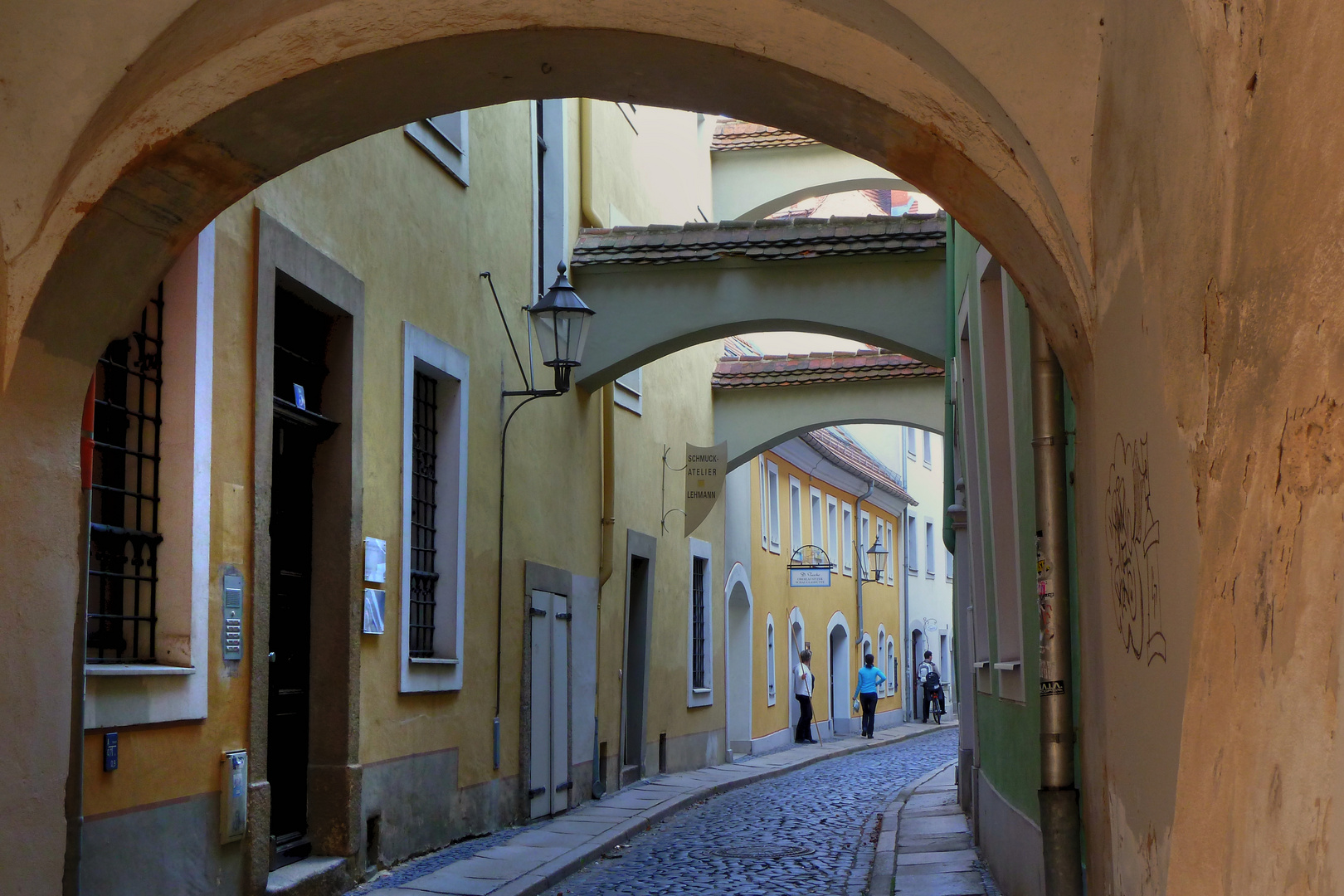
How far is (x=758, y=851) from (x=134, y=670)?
579cm

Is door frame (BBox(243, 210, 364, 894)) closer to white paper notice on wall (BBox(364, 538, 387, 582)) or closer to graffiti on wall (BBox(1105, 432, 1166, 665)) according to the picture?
white paper notice on wall (BBox(364, 538, 387, 582))

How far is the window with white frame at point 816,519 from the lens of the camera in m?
27.6

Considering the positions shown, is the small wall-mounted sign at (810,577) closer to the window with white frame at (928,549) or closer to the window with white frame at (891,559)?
the window with white frame at (891,559)

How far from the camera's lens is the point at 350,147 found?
28.2 ft

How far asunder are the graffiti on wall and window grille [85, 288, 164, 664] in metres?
4.07

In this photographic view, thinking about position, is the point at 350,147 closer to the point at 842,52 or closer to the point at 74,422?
the point at 74,422

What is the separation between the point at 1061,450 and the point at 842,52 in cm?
173

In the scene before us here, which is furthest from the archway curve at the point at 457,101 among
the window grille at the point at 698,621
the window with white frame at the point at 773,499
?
the window with white frame at the point at 773,499

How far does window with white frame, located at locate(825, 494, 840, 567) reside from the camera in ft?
94.5

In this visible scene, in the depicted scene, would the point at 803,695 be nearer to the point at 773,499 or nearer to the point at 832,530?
the point at 773,499

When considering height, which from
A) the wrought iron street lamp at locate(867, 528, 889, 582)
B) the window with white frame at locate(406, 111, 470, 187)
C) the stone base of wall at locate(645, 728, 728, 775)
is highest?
the window with white frame at locate(406, 111, 470, 187)

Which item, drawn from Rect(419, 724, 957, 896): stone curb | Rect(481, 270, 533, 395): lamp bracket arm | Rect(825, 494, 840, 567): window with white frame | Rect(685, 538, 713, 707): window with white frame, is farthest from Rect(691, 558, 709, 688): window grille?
Rect(825, 494, 840, 567): window with white frame

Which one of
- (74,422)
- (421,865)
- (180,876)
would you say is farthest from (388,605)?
(74,422)

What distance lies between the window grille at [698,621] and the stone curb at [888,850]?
3998mm
